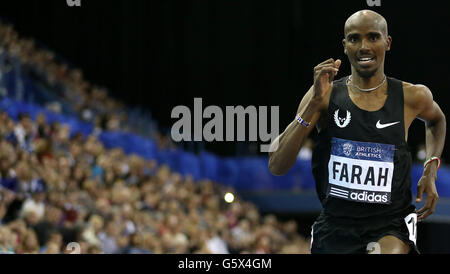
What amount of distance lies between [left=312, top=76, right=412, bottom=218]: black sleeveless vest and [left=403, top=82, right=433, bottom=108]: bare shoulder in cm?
5

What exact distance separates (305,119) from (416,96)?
855mm

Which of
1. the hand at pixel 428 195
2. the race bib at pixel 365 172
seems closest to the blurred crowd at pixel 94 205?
the race bib at pixel 365 172

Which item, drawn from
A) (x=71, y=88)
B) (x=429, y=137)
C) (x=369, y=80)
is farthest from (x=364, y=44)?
(x=71, y=88)

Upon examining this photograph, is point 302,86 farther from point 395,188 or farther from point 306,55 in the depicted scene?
point 395,188

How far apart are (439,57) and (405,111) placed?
9759 millimetres

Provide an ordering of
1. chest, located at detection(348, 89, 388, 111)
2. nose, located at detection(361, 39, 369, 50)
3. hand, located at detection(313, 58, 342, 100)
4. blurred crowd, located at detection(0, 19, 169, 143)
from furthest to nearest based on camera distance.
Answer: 1. blurred crowd, located at detection(0, 19, 169, 143)
2. chest, located at detection(348, 89, 388, 111)
3. nose, located at detection(361, 39, 369, 50)
4. hand, located at detection(313, 58, 342, 100)

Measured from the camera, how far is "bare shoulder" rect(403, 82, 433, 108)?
4.66m

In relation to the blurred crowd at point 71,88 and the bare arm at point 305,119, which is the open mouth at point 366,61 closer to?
the bare arm at point 305,119

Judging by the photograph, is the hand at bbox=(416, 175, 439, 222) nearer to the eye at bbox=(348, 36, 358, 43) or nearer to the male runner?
the male runner

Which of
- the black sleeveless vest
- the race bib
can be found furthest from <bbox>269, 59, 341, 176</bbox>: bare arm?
the race bib

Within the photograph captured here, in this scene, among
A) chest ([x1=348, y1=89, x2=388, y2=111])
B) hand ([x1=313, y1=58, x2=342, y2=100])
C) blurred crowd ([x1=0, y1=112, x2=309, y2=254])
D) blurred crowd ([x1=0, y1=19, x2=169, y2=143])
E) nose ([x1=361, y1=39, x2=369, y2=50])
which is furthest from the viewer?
blurred crowd ([x1=0, y1=19, x2=169, y2=143])

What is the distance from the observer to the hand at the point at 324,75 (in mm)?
4312
